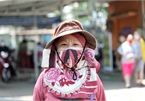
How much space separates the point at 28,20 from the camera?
47.8ft

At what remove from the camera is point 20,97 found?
9625 mm

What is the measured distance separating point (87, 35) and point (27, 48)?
14031mm

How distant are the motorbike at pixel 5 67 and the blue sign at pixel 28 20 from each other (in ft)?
4.95

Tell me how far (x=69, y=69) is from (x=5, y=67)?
36.9 ft

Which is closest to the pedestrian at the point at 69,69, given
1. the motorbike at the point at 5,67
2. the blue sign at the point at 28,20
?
the motorbike at the point at 5,67

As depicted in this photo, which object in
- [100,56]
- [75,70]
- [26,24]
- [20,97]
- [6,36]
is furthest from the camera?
[6,36]

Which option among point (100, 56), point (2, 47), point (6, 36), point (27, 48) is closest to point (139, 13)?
point (100, 56)

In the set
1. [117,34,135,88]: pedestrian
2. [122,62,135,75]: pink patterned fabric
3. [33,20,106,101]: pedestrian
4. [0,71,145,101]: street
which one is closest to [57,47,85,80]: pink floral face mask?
[33,20,106,101]: pedestrian

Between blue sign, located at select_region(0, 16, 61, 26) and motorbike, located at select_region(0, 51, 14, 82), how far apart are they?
1.51 m

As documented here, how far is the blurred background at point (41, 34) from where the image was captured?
36.9 feet

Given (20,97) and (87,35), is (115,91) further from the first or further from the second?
(87,35)

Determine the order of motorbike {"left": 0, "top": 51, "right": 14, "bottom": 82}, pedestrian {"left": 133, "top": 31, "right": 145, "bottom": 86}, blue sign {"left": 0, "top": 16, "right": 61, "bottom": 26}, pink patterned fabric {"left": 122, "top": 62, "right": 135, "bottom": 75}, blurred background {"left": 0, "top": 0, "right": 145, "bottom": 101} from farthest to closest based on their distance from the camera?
blue sign {"left": 0, "top": 16, "right": 61, "bottom": 26}, motorbike {"left": 0, "top": 51, "right": 14, "bottom": 82}, blurred background {"left": 0, "top": 0, "right": 145, "bottom": 101}, pedestrian {"left": 133, "top": 31, "right": 145, "bottom": 86}, pink patterned fabric {"left": 122, "top": 62, "right": 135, "bottom": 75}

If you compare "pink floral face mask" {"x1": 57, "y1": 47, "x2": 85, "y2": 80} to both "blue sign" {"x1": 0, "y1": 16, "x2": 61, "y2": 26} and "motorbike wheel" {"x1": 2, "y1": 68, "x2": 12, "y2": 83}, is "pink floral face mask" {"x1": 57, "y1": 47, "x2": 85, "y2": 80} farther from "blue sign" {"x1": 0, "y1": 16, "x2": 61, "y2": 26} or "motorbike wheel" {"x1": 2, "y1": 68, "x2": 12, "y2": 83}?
"blue sign" {"x1": 0, "y1": 16, "x2": 61, "y2": 26}

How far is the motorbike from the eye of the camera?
13.1 meters
